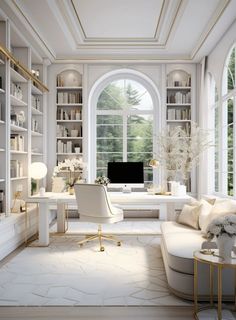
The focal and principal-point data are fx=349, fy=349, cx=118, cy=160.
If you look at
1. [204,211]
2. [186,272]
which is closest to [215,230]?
[186,272]

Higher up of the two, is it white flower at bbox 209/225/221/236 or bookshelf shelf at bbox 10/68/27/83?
bookshelf shelf at bbox 10/68/27/83

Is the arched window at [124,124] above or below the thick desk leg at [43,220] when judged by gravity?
above

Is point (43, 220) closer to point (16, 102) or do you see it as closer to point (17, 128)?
point (17, 128)

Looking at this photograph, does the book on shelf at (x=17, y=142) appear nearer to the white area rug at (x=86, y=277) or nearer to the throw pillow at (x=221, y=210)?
the white area rug at (x=86, y=277)

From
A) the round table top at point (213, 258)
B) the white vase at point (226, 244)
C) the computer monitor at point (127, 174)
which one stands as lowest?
the round table top at point (213, 258)

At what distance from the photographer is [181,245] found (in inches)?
134

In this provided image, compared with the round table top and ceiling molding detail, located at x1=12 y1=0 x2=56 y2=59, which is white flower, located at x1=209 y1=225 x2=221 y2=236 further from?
ceiling molding detail, located at x1=12 y1=0 x2=56 y2=59

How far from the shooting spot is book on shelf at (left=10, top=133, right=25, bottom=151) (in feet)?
17.5

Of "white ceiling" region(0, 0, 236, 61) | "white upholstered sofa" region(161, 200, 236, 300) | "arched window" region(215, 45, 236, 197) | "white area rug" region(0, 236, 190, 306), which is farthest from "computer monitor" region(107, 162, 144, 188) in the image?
"white ceiling" region(0, 0, 236, 61)

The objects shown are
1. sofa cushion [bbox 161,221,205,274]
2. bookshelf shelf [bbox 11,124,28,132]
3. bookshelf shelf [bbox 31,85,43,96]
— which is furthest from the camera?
bookshelf shelf [bbox 31,85,43,96]

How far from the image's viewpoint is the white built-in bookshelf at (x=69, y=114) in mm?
7262

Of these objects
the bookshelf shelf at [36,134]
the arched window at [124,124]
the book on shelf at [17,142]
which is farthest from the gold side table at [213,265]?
the arched window at [124,124]

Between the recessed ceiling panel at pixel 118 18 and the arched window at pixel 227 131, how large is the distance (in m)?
1.40

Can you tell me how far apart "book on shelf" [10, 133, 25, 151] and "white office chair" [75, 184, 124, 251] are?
4.49ft
